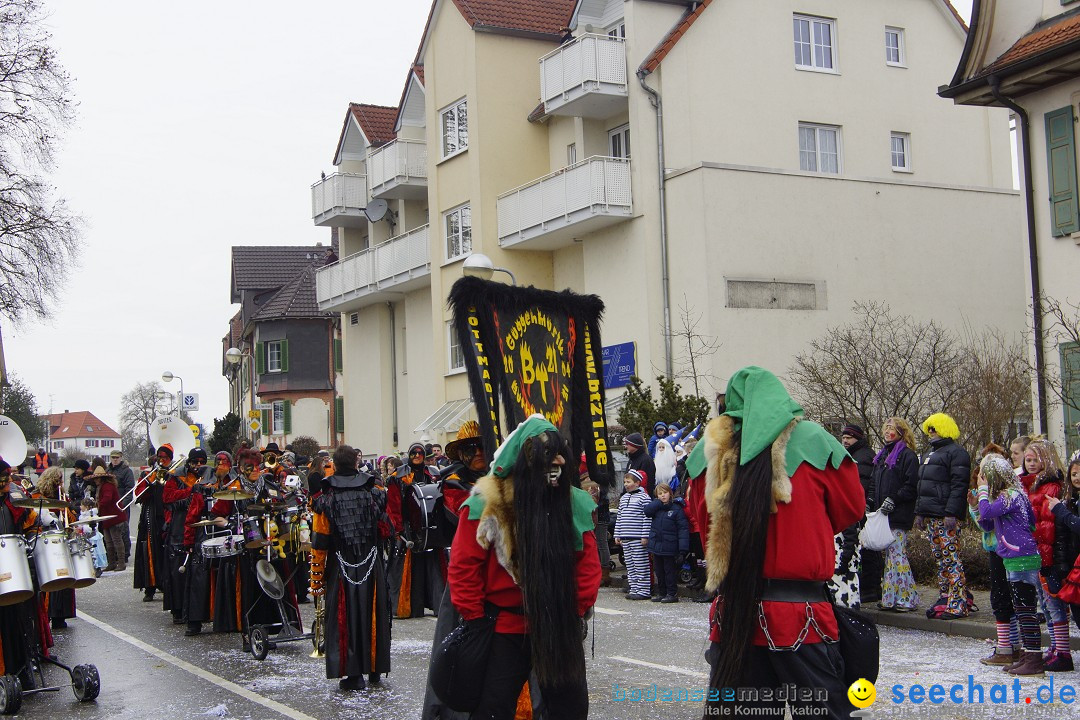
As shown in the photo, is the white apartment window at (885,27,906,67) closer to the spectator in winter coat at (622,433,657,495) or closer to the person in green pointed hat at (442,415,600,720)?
the spectator in winter coat at (622,433,657,495)

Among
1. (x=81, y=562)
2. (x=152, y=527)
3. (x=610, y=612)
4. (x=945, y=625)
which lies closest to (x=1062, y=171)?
(x=945, y=625)

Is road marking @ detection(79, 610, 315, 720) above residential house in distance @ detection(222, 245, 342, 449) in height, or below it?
below

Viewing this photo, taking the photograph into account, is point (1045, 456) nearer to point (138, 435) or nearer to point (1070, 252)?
point (1070, 252)

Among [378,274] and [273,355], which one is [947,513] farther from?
[273,355]

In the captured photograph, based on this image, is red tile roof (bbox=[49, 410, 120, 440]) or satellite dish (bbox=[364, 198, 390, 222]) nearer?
A: satellite dish (bbox=[364, 198, 390, 222])

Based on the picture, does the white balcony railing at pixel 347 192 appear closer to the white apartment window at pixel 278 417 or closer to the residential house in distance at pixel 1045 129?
the white apartment window at pixel 278 417

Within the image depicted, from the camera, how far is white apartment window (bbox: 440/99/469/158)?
1255 inches

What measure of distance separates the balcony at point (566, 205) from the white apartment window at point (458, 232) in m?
1.75

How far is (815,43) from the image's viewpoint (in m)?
28.5

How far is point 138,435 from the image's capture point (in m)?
105

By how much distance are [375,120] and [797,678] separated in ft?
122

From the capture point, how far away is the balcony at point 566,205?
26844 mm

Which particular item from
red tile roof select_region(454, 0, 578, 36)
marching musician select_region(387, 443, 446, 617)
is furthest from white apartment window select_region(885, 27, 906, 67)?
marching musician select_region(387, 443, 446, 617)

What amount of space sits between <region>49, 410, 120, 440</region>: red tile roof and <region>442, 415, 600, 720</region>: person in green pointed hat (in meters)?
174
